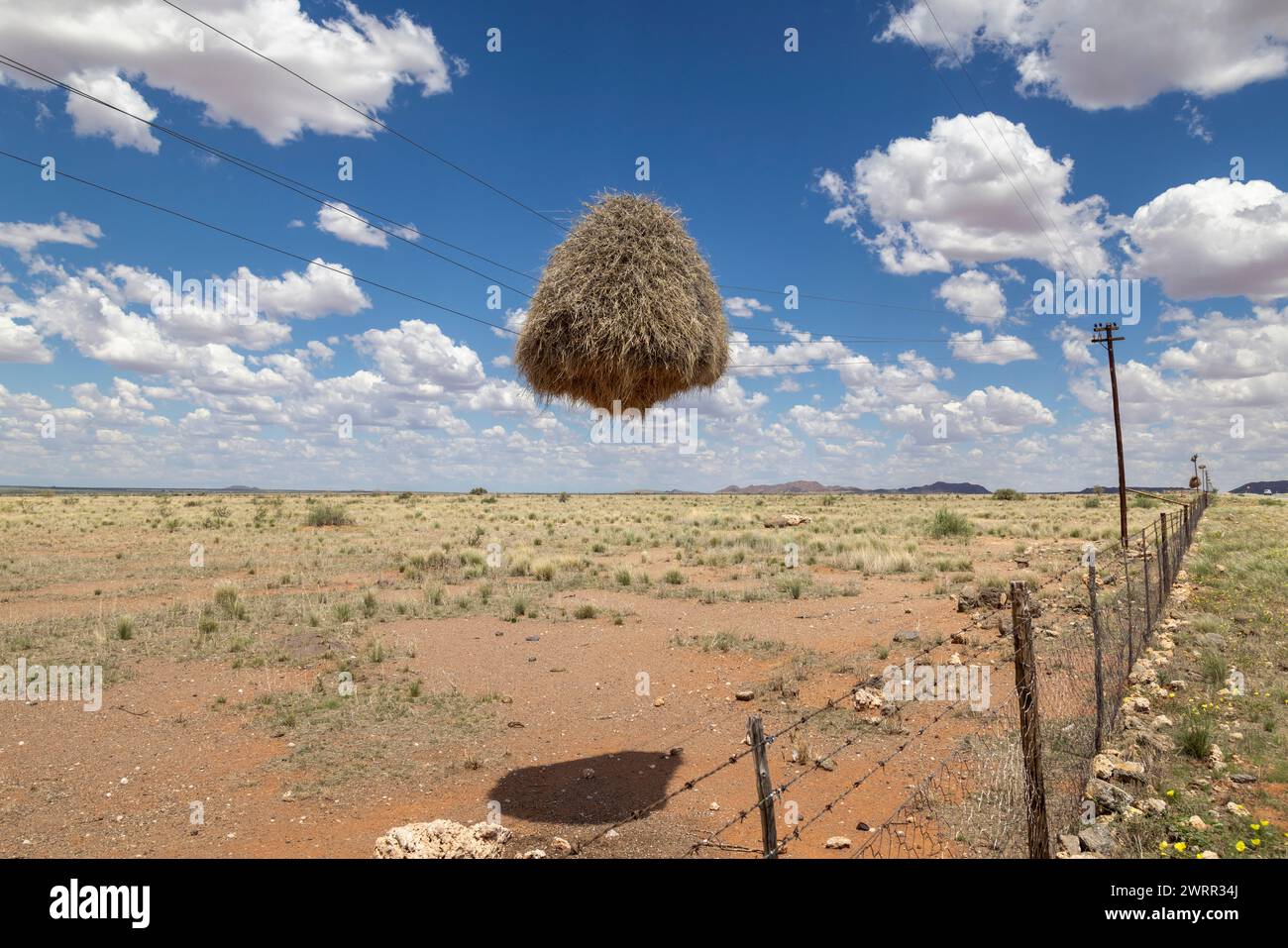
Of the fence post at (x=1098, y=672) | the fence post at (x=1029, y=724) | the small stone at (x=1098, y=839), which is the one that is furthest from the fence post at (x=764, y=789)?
the fence post at (x=1098, y=672)

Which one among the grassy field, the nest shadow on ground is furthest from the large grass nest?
the grassy field

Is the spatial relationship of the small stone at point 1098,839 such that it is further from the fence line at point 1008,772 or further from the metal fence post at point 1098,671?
the metal fence post at point 1098,671

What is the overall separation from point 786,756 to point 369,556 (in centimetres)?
2035

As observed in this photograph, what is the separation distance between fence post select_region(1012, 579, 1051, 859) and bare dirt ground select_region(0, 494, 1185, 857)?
1709 millimetres

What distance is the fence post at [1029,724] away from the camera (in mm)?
5000

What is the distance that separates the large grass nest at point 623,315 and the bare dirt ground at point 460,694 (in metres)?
3.68

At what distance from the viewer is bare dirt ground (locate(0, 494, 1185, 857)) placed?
7148 mm

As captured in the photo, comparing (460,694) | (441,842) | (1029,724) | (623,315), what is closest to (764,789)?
(1029,724)

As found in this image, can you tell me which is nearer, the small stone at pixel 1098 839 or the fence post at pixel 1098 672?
the small stone at pixel 1098 839

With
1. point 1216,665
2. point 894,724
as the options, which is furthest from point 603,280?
point 1216,665

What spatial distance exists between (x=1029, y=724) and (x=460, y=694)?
781cm

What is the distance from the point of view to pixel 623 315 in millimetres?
6332
